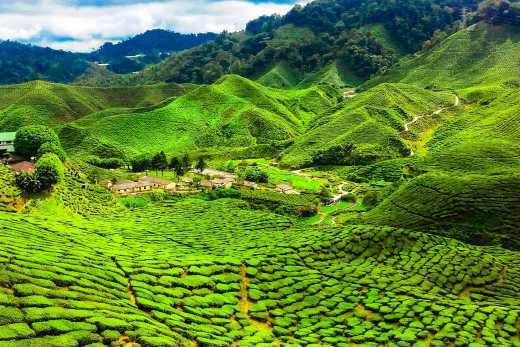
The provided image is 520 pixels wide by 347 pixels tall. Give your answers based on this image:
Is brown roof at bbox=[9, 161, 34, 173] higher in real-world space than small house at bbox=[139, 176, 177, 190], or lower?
higher

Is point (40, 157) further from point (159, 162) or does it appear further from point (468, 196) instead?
point (468, 196)

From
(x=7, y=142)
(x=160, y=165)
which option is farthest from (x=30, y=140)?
(x=160, y=165)

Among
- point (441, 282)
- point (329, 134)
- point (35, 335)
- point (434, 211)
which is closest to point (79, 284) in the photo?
point (35, 335)

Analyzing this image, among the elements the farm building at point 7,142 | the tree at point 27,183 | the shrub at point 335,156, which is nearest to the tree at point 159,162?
the farm building at point 7,142

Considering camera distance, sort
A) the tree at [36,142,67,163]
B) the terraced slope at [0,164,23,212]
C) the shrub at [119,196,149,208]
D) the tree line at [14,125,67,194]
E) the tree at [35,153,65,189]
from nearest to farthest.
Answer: the terraced slope at [0,164,23,212] < the tree line at [14,125,67,194] < the tree at [35,153,65,189] < the tree at [36,142,67,163] < the shrub at [119,196,149,208]

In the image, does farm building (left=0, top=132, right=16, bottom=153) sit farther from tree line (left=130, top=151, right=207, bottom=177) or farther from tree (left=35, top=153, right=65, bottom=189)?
tree line (left=130, top=151, right=207, bottom=177)

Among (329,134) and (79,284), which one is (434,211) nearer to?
(79,284)

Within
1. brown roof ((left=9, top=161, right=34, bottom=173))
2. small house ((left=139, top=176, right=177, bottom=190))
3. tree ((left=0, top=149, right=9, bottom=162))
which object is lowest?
small house ((left=139, top=176, right=177, bottom=190))

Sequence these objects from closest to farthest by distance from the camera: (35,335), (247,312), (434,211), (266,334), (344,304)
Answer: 1. (35,335)
2. (266,334)
3. (247,312)
4. (344,304)
5. (434,211)

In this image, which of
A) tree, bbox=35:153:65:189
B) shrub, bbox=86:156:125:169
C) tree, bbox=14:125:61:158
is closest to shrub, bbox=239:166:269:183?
shrub, bbox=86:156:125:169
